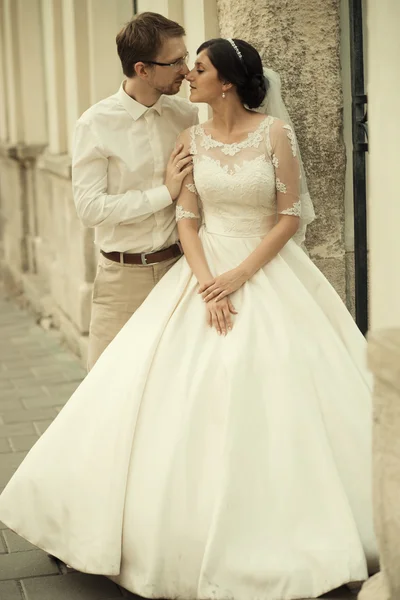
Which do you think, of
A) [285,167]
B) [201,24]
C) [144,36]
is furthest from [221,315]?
[201,24]

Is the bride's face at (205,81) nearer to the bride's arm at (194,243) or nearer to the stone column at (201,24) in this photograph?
the bride's arm at (194,243)

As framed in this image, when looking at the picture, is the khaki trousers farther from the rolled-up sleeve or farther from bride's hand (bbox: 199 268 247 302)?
bride's hand (bbox: 199 268 247 302)

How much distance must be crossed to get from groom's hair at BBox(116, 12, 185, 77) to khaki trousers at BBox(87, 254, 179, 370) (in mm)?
831

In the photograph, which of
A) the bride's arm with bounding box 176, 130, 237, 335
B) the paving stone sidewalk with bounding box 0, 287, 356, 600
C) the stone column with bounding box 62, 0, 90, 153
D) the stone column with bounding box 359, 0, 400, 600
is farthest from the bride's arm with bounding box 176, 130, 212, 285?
the stone column with bounding box 62, 0, 90, 153

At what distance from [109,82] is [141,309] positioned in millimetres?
3492

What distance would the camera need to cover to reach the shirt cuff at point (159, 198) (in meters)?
4.05

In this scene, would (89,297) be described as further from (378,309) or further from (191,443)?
(191,443)

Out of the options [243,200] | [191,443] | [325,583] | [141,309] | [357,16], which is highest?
[357,16]

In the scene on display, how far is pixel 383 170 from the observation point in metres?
4.59

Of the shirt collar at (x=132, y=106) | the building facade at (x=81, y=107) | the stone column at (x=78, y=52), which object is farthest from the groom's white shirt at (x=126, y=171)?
the stone column at (x=78, y=52)

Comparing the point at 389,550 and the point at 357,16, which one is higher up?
the point at 357,16

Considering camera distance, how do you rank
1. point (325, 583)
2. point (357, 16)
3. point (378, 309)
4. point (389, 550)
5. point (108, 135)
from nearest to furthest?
1. point (389, 550)
2. point (325, 583)
3. point (108, 135)
4. point (357, 16)
5. point (378, 309)

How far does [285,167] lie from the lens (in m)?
3.84

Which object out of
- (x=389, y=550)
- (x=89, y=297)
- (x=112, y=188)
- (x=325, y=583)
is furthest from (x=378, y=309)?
(x=89, y=297)
